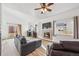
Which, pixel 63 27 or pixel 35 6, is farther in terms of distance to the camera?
pixel 63 27

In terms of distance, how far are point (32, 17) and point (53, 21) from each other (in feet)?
1.94

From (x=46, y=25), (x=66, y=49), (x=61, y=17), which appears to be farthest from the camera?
(x=46, y=25)

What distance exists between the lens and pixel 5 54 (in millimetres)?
2871

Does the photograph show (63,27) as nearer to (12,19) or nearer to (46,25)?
(46,25)

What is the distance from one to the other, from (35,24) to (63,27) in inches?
30.6

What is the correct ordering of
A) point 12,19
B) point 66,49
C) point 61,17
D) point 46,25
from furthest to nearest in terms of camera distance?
point 46,25
point 61,17
point 12,19
point 66,49

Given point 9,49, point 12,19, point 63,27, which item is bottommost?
point 9,49

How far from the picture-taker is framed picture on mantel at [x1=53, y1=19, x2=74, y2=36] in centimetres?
295

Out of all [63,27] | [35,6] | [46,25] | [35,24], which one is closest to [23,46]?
[35,24]

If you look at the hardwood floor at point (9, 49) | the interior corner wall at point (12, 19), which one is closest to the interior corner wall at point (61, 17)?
the interior corner wall at point (12, 19)

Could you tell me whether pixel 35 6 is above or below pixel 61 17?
above

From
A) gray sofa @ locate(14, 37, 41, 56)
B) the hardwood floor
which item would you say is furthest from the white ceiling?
the hardwood floor

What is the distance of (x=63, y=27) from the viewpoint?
3023 mm

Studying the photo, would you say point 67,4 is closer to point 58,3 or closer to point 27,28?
point 58,3
